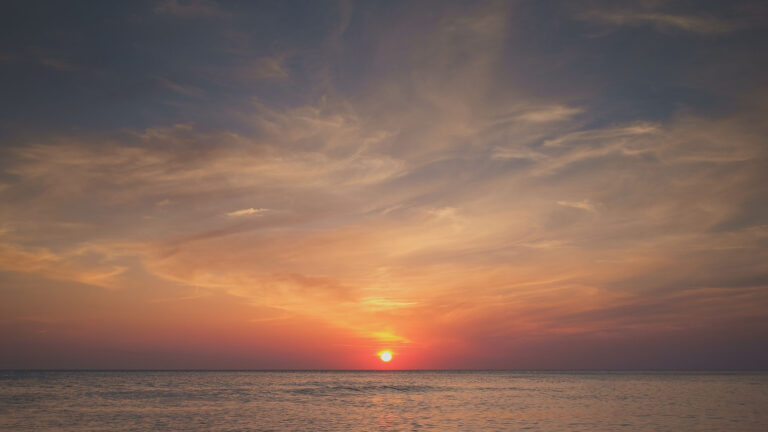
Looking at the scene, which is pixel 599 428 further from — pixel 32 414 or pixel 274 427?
pixel 32 414

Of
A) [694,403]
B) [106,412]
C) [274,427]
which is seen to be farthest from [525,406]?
[106,412]

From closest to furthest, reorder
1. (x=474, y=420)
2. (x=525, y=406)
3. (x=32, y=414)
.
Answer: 1. (x=474, y=420)
2. (x=32, y=414)
3. (x=525, y=406)

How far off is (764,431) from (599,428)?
32.0 ft

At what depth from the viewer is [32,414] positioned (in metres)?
40.0

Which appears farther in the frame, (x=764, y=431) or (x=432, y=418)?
(x=432, y=418)

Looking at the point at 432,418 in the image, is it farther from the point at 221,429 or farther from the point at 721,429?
A: the point at 721,429

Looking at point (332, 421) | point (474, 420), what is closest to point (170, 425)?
point (332, 421)

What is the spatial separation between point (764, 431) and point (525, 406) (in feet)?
65.8

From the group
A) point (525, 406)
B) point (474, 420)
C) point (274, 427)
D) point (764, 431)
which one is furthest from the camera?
point (525, 406)

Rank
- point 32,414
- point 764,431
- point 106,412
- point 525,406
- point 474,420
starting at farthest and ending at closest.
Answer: point 525,406 < point 106,412 < point 32,414 < point 474,420 < point 764,431

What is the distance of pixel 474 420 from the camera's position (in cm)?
3656

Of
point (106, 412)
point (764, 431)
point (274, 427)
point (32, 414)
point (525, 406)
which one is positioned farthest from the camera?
point (525, 406)

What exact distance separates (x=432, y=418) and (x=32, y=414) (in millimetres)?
31128

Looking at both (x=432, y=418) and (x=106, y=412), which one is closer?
(x=432, y=418)
